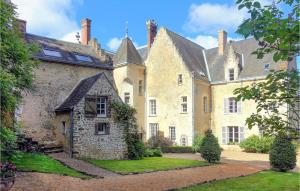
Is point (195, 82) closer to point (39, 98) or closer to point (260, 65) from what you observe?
point (260, 65)

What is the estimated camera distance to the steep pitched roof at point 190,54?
30.7m

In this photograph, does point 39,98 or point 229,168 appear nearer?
point 229,168

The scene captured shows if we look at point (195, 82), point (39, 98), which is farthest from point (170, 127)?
point (39, 98)

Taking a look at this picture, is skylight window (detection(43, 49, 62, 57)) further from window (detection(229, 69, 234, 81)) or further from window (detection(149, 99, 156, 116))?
window (detection(229, 69, 234, 81))

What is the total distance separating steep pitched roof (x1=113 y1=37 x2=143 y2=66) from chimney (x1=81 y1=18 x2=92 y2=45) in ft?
11.8

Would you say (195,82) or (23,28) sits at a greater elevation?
(23,28)

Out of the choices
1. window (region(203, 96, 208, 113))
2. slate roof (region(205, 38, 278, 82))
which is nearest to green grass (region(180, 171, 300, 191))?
slate roof (region(205, 38, 278, 82))

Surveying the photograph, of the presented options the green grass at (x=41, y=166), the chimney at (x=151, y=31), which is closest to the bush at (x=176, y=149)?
the green grass at (x=41, y=166)

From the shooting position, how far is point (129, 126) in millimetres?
20141

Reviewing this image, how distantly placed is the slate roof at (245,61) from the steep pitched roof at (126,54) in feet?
24.9

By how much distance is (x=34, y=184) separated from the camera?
Answer: 10.6 meters

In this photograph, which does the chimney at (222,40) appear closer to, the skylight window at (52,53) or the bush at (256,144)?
the bush at (256,144)

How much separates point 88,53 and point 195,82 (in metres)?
10.1

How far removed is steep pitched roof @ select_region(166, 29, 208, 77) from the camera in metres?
30.7
